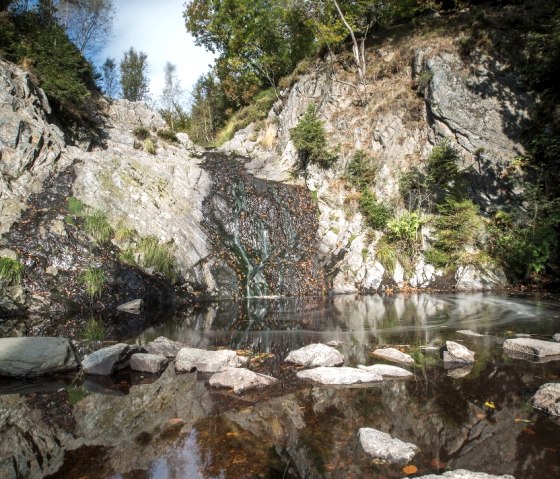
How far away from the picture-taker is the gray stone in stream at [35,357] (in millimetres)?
5336

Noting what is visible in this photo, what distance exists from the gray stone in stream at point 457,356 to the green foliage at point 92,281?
376 inches

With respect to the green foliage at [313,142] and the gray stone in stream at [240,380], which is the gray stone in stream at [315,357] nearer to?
the gray stone in stream at [240,380]

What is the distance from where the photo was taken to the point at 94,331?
8.49m

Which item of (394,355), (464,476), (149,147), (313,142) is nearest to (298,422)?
(464,476)

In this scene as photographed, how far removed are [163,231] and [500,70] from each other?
16781 millimetres

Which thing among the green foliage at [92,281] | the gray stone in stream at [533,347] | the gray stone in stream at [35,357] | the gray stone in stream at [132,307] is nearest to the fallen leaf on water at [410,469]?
the gray stone in stream at [533,347]

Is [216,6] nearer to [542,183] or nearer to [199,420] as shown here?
[542,183]

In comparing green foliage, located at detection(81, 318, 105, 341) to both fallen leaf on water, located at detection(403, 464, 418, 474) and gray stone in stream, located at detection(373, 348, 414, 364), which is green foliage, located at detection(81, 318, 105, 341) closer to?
gray stone in stream, located at detection(373, 348, 414, 364)

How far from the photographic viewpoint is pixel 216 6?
27.7m

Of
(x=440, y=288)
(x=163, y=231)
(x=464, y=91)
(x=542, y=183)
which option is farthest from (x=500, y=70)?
(x=163, y=231)

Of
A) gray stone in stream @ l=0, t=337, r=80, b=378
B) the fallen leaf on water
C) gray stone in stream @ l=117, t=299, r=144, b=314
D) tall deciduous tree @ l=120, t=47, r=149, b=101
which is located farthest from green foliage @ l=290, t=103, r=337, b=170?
tall deciduous tree @ l=120, t=47, r=149, b=101

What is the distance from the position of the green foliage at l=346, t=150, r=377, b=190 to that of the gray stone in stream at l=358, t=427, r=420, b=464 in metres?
14.9

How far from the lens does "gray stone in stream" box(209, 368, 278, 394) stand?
4.89m

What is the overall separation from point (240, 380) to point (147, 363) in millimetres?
1618
